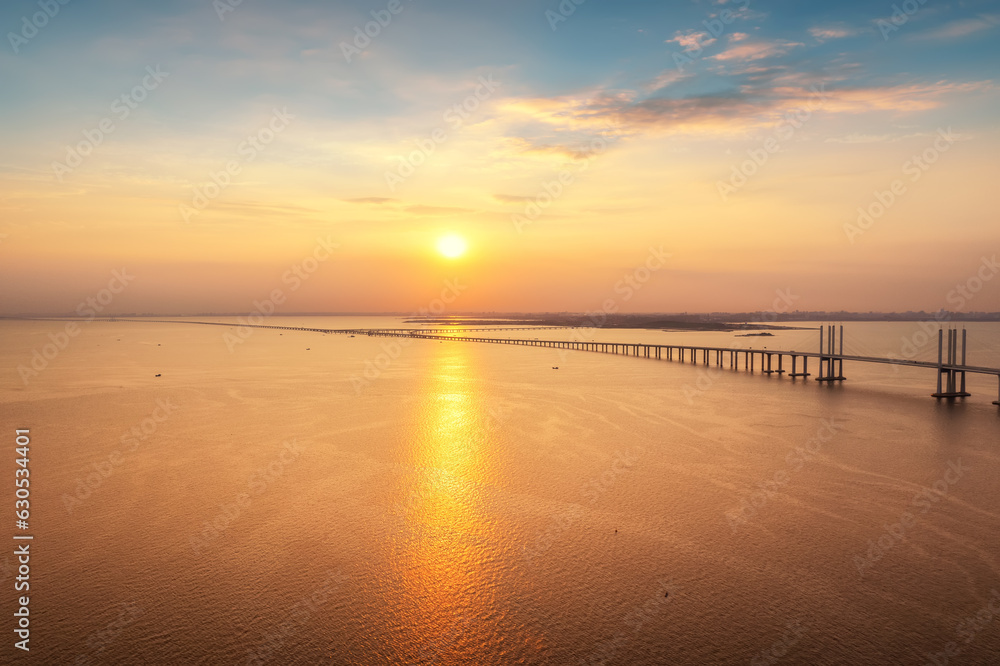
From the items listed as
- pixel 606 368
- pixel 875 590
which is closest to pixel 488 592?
pixel 875 590

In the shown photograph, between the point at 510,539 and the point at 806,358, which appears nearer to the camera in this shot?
the point at 510,539

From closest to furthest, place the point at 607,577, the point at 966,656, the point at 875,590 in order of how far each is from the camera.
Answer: the point at 966,656, the point at 875,590, the point at 607,577

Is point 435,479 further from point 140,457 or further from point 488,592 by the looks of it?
point 140,457

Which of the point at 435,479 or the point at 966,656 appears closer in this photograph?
the point at 966,656

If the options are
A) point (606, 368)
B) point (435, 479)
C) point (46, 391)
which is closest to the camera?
point (435, 479)

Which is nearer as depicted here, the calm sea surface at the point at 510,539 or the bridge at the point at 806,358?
the calm sea surface at the point at 510,539

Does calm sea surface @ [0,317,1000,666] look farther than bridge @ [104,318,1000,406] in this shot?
No

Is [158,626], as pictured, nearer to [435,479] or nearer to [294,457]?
[435,479]

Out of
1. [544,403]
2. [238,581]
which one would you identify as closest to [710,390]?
[544,403]
